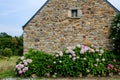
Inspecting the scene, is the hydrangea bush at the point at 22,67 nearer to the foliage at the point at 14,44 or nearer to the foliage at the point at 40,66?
the foliage at the point at 40,66

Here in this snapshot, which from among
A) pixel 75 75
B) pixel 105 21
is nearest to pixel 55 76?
pixel 75 75

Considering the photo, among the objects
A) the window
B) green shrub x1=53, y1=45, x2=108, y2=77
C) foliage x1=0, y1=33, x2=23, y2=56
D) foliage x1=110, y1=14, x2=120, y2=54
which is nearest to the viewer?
green shrub x1=53, y1=45, x2=108, y2=77

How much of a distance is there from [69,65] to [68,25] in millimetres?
4256

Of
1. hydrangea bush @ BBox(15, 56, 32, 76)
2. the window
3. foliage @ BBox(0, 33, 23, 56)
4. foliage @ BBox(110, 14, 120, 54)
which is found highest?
the window

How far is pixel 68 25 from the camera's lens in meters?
20.6

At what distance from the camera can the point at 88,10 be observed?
20422 millimetres

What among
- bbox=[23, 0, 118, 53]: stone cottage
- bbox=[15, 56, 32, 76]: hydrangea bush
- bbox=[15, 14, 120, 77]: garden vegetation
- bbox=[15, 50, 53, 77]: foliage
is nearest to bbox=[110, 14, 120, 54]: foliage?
bbox=[23, 0, 118, 53]: stone cottage

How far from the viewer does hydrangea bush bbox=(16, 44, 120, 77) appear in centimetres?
1700

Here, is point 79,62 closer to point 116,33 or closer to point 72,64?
point 72,64

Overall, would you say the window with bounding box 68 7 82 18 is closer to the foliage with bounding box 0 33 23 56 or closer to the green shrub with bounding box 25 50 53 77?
the green shrub with bounding box 25 50 53 77

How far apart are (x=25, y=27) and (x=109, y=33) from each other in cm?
557

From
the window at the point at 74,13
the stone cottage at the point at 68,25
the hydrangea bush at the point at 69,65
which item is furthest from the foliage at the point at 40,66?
the window at the point at 74,13

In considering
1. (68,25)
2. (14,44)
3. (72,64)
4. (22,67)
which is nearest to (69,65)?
(72,64)

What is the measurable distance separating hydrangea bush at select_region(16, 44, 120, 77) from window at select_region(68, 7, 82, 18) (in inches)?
136
